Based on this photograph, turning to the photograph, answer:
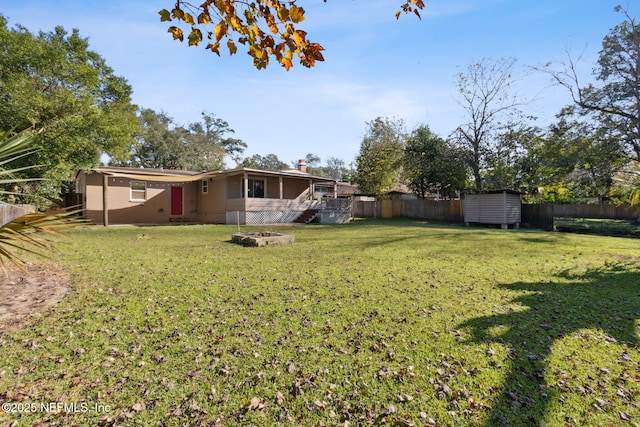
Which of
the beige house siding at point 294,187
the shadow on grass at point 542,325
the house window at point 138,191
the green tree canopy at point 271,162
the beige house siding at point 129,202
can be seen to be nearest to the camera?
the shadow on grass at point 542,325

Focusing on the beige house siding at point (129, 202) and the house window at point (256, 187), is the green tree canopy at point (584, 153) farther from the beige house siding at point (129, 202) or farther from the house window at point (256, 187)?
the beige house siding at point (129, 202)

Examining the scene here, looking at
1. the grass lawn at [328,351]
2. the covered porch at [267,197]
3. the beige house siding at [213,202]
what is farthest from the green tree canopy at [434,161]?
the grass lawn at [328,351]

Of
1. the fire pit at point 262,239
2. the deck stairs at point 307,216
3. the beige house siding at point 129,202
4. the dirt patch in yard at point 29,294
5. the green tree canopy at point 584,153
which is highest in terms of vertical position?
the green tree canopy at point 584,153

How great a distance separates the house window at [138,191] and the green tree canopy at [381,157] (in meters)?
16.7

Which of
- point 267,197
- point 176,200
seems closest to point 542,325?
point 267,197

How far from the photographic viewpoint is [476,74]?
23453mm

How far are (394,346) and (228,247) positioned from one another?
6740 mm

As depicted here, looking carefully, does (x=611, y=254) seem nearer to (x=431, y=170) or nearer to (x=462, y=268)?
(x=462, y=268)

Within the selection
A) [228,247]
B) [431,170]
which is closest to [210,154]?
[431,170]

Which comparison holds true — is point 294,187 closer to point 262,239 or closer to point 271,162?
point 262,239

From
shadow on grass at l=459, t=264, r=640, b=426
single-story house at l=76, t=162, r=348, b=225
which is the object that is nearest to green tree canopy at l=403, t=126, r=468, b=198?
single-story house at l=76, t=162, r=348, b=225

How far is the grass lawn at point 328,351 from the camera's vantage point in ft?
7.52

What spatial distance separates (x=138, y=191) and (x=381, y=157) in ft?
60.1

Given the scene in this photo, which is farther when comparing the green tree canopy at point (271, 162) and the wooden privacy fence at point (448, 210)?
the green tree canopy at point (271, 162)
